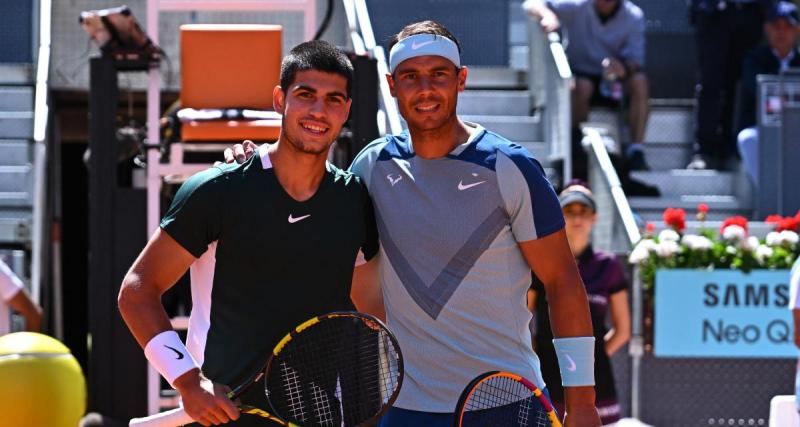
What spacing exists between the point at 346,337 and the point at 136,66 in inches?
177

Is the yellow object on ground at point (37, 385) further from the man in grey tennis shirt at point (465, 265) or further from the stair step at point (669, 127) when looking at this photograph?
the stair step at point (669, 127)

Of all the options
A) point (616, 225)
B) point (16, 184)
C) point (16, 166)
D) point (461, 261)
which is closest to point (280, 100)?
point (461, 261)

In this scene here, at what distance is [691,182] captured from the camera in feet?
39.9

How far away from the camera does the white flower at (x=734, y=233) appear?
381 inches

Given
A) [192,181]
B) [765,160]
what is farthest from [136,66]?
[765,160]

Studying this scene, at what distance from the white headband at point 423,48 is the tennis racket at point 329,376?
2.78ft

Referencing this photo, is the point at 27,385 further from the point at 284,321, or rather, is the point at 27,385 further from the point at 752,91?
the point at 752,91

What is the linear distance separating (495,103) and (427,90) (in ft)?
26.3

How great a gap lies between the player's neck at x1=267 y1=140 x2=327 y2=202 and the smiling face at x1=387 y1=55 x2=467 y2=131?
329mm

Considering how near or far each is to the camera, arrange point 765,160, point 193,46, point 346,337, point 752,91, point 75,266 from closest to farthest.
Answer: point 346,337, point 193,46, point 765,160, point 752,91, point 75,266

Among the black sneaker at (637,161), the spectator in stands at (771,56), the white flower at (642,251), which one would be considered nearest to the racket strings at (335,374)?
the white flower at (642,251)

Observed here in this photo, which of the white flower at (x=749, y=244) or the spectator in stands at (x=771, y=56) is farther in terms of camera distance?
the spectator in stands at (x=771, y=56)

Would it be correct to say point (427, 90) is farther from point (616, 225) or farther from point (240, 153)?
point (616, 225)

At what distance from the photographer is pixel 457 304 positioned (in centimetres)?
418
